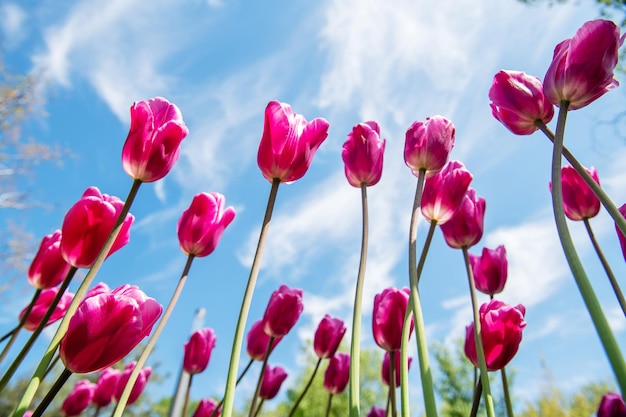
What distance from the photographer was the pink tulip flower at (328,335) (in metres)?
1.65

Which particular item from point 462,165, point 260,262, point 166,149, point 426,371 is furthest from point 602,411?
point 166,149

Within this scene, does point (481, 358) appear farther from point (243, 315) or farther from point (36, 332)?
point (36, 332)

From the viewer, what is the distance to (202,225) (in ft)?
3.74

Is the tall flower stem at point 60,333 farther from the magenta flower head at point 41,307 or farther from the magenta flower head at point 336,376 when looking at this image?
the magenta flower head at point 336,376

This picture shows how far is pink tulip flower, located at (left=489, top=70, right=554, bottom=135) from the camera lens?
876 millimetres

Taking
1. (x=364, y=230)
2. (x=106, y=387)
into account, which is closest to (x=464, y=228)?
(x=364, y=230)

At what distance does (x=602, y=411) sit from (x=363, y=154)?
1.02 meters

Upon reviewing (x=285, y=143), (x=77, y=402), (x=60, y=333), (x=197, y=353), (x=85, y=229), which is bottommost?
(x=60, y=333)

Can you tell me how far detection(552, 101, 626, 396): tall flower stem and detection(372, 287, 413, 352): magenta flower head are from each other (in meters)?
0.62

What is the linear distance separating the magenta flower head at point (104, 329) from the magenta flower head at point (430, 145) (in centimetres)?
65

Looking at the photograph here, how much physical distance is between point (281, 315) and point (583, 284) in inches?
42.5

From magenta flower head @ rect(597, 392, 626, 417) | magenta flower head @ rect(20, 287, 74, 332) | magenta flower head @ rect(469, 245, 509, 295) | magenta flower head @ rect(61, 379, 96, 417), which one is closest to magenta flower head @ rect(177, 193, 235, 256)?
magenta flower head @ rect(20, 287, 74, 332)

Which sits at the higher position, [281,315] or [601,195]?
[281,315]

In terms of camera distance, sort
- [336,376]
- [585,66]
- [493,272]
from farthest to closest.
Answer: [336,376] → [493,272] → [585,66]
